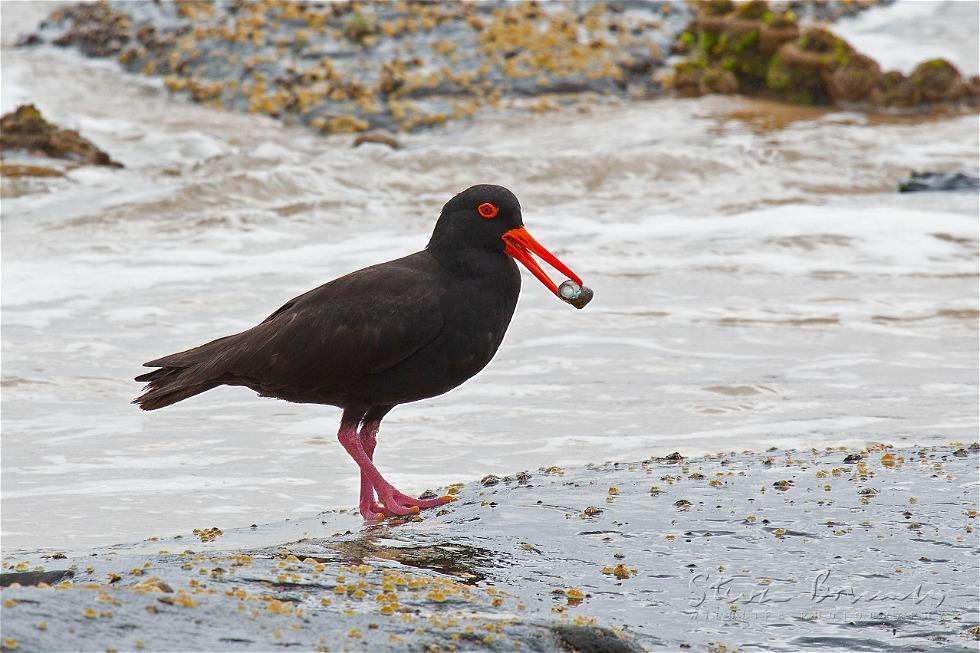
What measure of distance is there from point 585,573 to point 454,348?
1.27m

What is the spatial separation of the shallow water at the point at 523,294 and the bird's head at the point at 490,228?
60.1 inches

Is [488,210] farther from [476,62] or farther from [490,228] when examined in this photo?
[476,62]

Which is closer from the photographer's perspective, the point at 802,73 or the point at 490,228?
the point at 490,228

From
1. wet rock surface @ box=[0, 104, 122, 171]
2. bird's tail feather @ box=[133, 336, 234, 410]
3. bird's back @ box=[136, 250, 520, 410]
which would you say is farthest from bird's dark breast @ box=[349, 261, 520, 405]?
wet rock surface @ box=[0, 104, 122, 171]

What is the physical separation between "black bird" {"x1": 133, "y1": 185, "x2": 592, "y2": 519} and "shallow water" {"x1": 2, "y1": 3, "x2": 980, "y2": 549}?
2.56 feet

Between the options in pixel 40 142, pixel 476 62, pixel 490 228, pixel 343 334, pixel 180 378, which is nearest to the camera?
pixel 343 334

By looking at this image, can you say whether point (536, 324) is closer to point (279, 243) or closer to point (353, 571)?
point (279, 243)

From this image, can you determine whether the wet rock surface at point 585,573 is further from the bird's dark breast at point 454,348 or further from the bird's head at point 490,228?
the bird's head at point 490,228

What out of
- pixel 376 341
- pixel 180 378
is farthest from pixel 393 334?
pixel 180 378

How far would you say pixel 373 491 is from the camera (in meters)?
5.23

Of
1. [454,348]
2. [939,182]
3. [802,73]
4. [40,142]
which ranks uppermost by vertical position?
[802,73]

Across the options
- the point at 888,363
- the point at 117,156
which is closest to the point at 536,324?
the point at 888,363

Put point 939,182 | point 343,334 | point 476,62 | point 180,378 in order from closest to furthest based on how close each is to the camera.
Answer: point 343,334 < point 180,378 < point 939,182 < point 476,62

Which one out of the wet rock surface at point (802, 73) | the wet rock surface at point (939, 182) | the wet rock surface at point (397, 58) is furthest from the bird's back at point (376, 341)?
the wet rock surface at point (802, 73)
